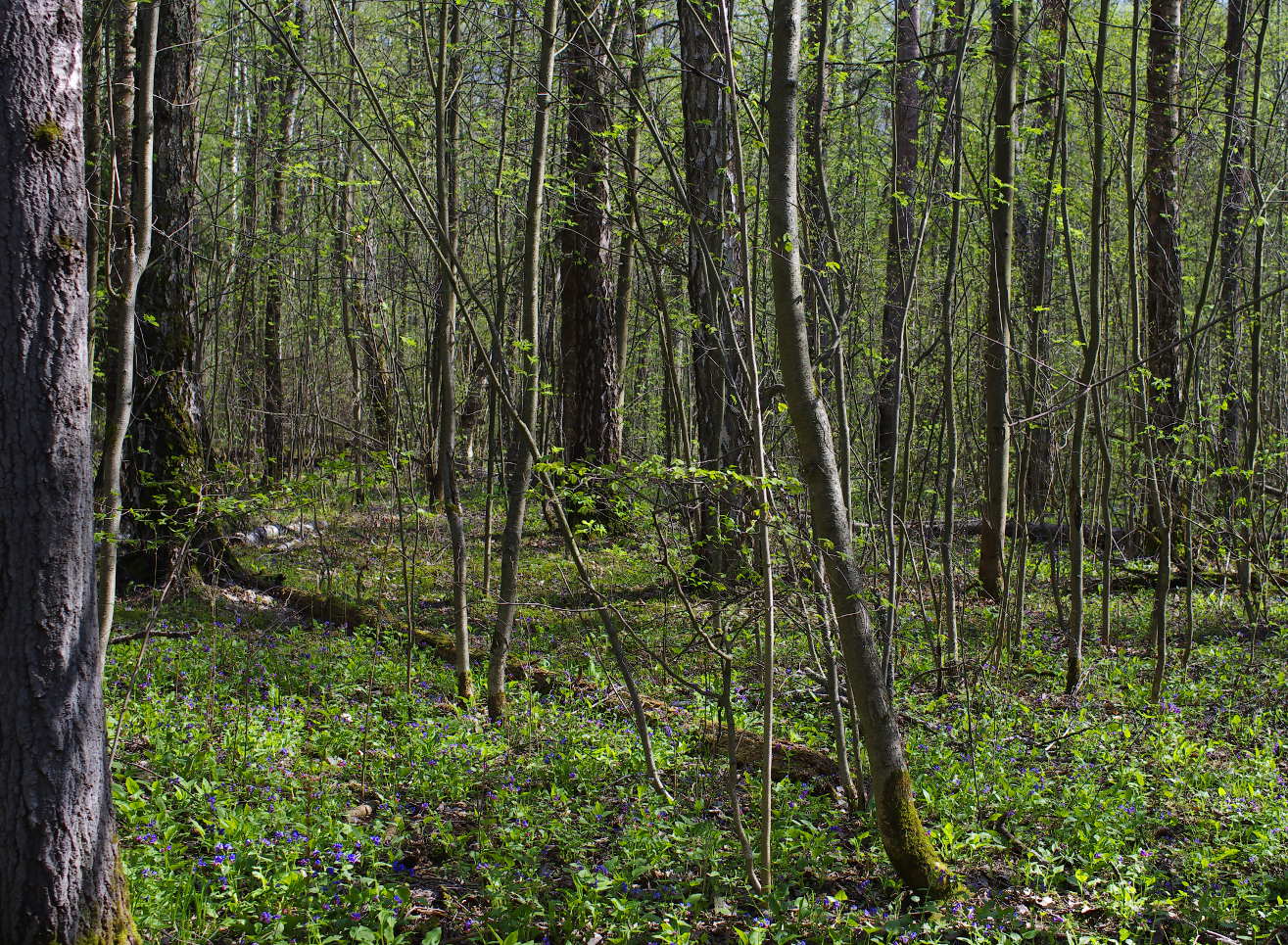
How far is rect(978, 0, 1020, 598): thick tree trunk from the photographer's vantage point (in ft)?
17.6

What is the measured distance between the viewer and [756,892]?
3008 millimetres

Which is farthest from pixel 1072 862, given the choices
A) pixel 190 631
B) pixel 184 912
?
pixel 190 631

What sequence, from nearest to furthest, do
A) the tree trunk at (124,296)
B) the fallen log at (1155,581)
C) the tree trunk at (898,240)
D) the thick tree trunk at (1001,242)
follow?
the tree trunk at (124,296), the tree trunk at (898,240), the thick tree trunk at (1001,242), the fallen log at (1155,581)

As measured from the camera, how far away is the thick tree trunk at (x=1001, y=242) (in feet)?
17.6

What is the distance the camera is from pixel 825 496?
119 inches

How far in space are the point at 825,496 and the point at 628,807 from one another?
5.44 ft

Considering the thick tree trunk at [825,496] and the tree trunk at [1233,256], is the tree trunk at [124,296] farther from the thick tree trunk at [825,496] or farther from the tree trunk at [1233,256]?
the tree trunk at [1233,256]

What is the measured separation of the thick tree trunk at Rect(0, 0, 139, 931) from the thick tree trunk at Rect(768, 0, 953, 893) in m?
2.07

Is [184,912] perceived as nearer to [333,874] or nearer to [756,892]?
[333,874]

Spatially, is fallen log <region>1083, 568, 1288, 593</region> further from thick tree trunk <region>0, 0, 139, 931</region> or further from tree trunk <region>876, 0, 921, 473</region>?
thick tree trunk <region>0, 0, 139, 931</region>

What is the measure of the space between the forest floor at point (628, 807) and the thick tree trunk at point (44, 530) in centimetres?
43

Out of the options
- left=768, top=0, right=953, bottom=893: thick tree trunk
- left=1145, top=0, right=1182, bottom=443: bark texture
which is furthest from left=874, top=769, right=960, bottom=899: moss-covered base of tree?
left=1145, top=0, right=1182, bottom=443: bark texture

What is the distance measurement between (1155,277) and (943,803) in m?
7.66

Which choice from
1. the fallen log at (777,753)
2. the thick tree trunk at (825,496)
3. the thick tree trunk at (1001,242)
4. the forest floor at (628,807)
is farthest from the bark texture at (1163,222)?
the thick tree trunk at (825,496)
